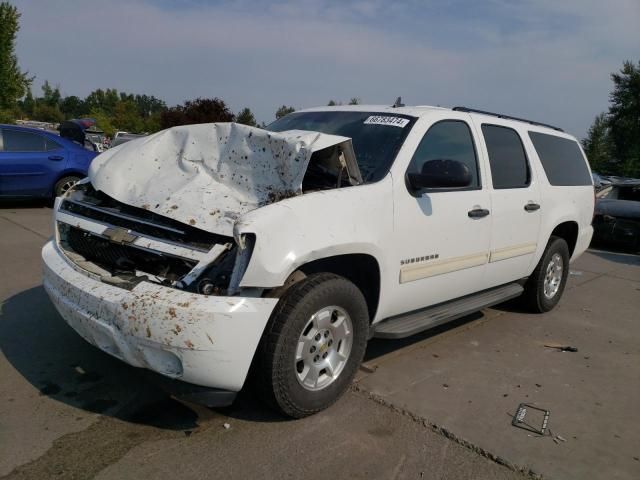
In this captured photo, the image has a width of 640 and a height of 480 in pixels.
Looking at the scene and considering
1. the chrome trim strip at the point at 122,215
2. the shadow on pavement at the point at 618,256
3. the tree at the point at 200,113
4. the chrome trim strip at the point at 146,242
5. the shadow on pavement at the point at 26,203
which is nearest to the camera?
the chrome trim strip at the point at 146,242

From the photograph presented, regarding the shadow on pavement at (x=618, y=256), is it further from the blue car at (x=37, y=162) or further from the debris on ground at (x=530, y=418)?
the blue car at (x=37, y=162)

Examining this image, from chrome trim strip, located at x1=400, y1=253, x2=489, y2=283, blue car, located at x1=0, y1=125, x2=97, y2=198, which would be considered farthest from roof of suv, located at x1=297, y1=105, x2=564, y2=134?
blue car, located at x1=0, y1=125, x2=97, y2=198

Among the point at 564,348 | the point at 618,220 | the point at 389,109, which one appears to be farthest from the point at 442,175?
the point at 618,220

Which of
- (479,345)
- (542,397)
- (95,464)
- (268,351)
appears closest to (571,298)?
(479,345)

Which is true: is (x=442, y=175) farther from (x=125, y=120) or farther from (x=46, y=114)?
(x=46, y=114)

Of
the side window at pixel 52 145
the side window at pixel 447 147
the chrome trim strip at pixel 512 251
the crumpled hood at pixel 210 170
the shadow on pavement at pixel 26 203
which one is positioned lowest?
the shadow on pavement at pixel 26 203

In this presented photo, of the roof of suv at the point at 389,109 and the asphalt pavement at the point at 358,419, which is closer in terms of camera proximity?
the asphalt pavement at the point at 358,419

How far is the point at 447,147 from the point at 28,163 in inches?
325

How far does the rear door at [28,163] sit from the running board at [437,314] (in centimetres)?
827

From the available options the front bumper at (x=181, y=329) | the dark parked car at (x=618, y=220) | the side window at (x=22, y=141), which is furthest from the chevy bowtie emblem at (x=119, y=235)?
the dark parked car at (x=618, y=220)

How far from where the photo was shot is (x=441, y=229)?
3783mm

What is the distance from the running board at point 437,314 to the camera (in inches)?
141

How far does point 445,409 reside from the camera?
11.2 feet

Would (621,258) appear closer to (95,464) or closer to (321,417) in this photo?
(321,417)
